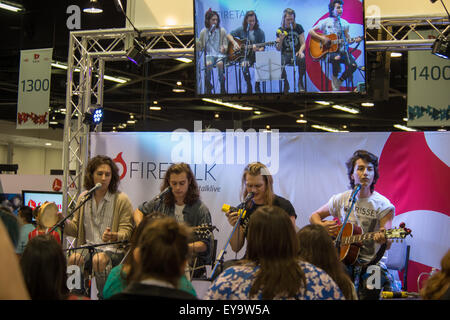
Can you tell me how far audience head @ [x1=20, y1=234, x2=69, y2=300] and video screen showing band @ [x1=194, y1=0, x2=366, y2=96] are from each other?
3842 millimetres

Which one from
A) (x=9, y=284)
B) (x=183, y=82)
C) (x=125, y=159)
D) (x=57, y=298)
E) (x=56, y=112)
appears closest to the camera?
(x=9, y=284)

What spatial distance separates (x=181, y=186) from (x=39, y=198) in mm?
3560

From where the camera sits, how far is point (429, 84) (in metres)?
6.53

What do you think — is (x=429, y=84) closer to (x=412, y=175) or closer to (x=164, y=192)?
(x=412, y=175)

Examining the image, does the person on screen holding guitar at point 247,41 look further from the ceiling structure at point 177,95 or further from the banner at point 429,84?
the banner at point 429,84

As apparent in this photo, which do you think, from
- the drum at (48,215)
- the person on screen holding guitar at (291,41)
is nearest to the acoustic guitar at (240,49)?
the person on screen holding guitar at (291,41)

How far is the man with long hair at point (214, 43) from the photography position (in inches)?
237

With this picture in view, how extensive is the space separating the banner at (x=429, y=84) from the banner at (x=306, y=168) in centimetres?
64

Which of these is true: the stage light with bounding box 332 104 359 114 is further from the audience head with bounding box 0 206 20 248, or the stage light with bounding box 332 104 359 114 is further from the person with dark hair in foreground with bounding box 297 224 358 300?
the audience head with bounding box 0 206 20 248

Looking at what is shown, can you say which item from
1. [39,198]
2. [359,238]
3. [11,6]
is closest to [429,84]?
[359,238]

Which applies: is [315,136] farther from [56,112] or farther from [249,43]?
[56,112]
